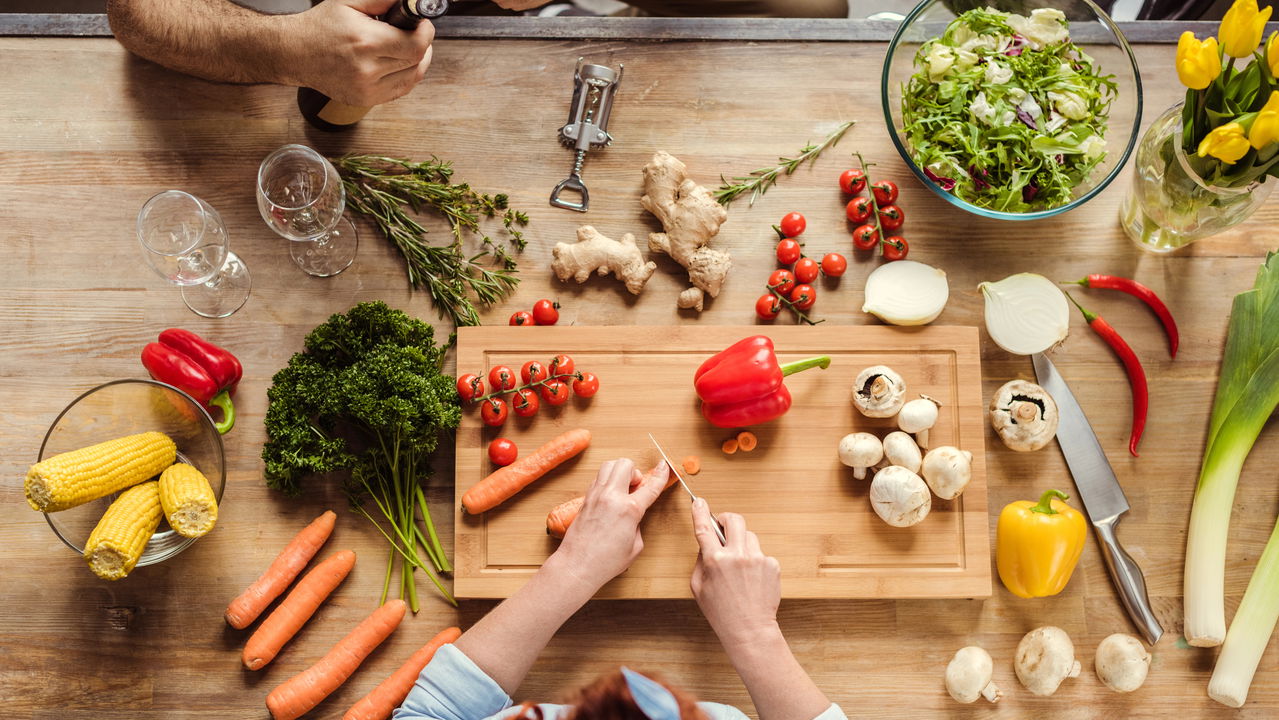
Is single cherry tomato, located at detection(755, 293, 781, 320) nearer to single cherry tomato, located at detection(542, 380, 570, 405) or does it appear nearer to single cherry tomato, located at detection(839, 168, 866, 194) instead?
single cherry tomato, located at detection(839, 168, 866, 194)

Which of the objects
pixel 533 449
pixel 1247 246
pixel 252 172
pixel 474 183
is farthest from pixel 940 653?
pixel 252 172

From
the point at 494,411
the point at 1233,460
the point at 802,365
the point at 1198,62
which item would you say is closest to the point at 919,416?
the point at 802,365

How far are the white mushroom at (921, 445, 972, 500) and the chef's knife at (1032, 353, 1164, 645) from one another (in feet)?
1.08

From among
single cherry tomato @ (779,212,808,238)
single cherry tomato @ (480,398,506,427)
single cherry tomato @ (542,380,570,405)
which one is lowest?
Result: single cherry tomato @ (480,398,506,427)

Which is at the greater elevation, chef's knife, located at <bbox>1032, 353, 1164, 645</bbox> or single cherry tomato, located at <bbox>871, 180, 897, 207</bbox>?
single cherry tomato, located at <bbox>871, 180, 897, 207</bbox>

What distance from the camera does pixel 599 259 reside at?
2117mm

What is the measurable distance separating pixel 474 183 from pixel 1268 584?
7.63 ft

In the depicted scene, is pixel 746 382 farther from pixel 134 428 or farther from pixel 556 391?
pixel 134 428

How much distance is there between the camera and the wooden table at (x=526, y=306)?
207 centimetres

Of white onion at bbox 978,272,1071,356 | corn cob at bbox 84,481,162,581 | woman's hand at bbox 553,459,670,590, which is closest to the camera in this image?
corn cob at bbox 84,481,162,581

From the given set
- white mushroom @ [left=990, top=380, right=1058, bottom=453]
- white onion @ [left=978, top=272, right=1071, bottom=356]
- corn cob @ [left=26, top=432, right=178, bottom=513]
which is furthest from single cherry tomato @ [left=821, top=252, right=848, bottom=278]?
corn cob @ [left=26, top=432, right=178, bottom=513]

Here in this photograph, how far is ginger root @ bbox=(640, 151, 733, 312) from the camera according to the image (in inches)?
82.2

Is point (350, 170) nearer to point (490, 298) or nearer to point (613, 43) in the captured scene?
point (490, 298)

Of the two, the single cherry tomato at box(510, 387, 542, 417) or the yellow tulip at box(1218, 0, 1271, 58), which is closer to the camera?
the yellow tulip at box(1218, 0, 1271, 58)
